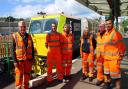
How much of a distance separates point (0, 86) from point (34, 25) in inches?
214

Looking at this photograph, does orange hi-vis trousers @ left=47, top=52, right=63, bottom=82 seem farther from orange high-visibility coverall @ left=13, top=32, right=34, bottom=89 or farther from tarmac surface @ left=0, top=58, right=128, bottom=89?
orange high-visibility coverall @ left=13, top=32, right=34, bottom=89

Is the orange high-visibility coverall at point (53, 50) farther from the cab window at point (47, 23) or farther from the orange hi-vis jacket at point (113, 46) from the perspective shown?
the cab window at point (47, 23)

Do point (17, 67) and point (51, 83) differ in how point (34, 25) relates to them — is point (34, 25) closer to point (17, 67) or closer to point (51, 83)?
point (51, 83)

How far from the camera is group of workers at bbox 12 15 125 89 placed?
8078mm

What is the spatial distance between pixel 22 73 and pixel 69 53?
7.95 feet

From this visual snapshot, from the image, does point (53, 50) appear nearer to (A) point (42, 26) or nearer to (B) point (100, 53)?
(B) point (100, 53)

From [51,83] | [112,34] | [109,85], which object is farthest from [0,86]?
[112,34]

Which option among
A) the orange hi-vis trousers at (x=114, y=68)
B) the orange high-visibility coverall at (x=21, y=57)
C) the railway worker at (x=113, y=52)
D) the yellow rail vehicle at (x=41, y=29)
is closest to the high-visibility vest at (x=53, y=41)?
the orange high-visibility coverall at (x=21, y=57)

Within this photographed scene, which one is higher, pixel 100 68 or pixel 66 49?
pixel 66 49

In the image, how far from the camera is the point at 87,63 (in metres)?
10.5

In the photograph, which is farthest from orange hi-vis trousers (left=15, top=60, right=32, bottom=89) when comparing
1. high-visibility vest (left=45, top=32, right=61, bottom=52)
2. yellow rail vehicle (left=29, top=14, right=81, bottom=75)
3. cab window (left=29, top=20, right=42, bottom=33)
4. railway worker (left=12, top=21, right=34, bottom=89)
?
cab window (left=29, top=20, right=42, bottom=33)

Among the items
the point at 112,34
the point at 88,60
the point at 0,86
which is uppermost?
the point at 112,34

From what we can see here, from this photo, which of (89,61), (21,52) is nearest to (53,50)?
(89,61)

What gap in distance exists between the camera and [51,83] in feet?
32.1
